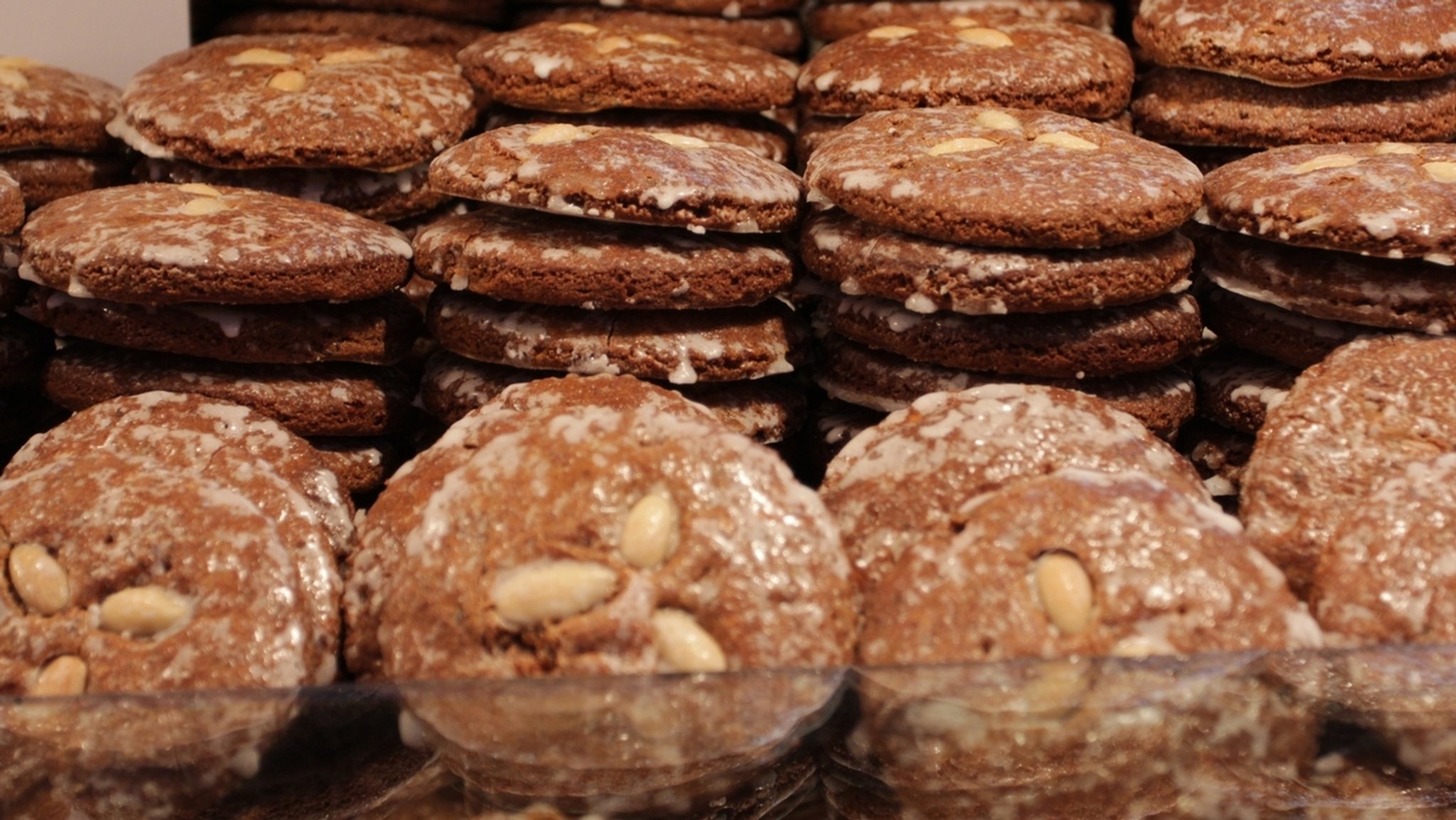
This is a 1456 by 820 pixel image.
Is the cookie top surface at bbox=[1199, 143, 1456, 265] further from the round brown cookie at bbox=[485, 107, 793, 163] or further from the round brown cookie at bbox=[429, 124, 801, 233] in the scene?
the round brown cookie at bbox=[485, 107, 793, 163]

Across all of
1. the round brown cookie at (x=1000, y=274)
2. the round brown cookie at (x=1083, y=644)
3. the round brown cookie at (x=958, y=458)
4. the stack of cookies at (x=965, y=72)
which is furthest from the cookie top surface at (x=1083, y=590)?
the stack of cookies at (x=965, y=72)

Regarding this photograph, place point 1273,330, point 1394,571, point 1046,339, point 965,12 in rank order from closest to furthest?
point 1394,571 < point 1046,339 < point 1273,330 < point 965,12

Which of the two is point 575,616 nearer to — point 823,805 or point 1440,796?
point 823,805

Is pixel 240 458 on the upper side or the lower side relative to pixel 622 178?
lower

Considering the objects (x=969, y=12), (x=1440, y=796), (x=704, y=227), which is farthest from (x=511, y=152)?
(x=1440, y=796)

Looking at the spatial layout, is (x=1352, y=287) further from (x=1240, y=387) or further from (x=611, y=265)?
(x=611, y=265)

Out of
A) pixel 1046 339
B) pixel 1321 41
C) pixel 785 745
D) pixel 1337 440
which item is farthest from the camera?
pixel 1321 41

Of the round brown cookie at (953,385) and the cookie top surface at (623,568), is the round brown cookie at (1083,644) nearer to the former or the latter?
the cookie top surface at (623,568)

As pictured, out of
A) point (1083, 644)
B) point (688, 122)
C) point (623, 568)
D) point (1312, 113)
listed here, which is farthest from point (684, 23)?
point (1083, 644)
